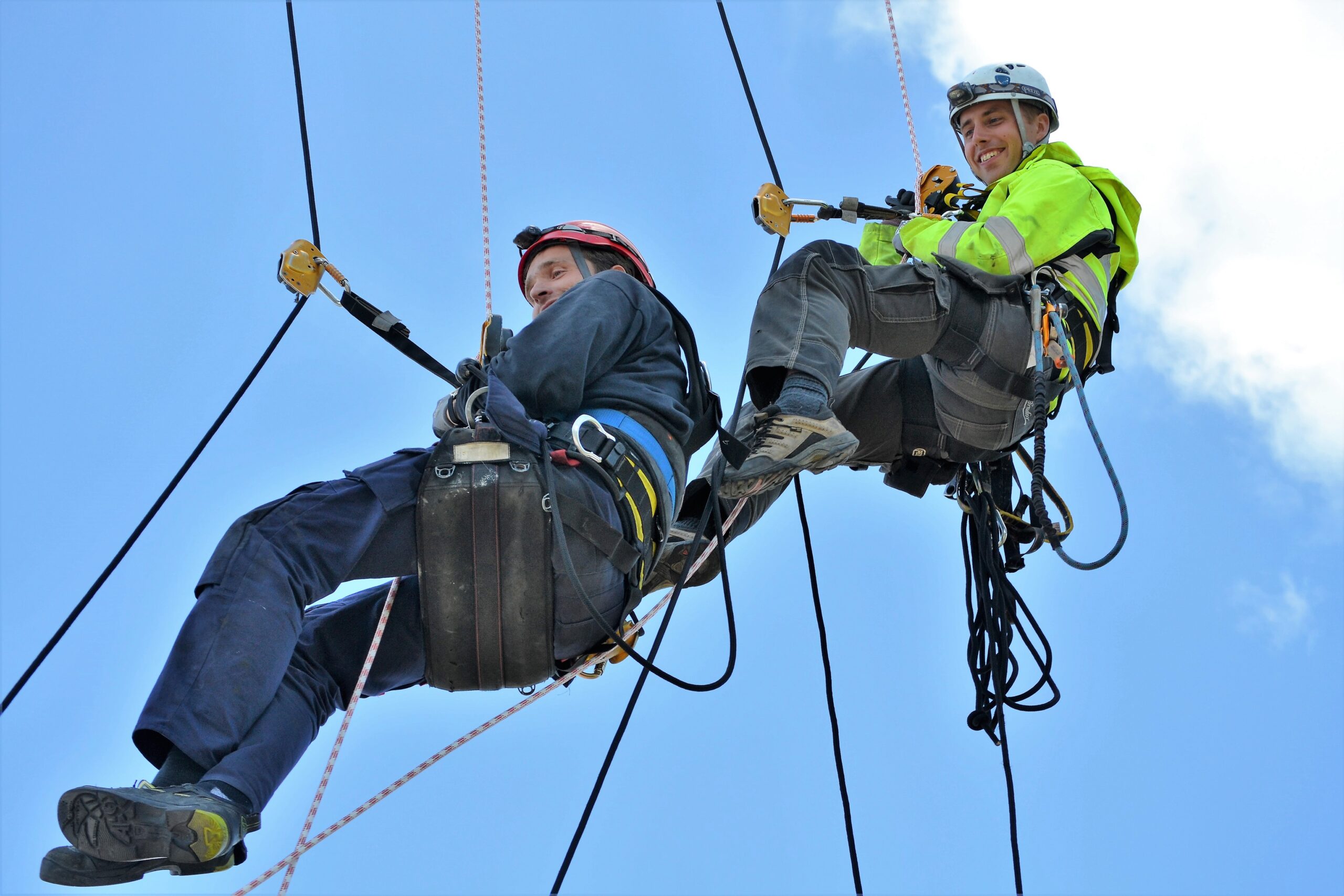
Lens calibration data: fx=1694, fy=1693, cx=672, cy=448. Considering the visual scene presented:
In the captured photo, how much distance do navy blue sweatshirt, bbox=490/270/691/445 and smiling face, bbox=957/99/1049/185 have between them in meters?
1.66

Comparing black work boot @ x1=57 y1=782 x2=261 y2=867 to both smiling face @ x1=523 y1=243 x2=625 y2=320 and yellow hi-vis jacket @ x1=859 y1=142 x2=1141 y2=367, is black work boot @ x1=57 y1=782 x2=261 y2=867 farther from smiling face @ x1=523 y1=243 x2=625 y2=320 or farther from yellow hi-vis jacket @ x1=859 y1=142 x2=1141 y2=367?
yellow hi-vis jacket @ x1=859 y1=142 x2=1141 y2=367

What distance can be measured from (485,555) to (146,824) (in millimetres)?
1178

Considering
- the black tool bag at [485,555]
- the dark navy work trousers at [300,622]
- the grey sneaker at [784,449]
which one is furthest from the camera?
the grey sneaker at [784,449]

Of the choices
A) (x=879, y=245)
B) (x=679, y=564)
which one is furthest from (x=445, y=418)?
(x=879, y=245)

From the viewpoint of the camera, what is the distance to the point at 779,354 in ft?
16.9

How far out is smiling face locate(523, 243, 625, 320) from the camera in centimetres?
536

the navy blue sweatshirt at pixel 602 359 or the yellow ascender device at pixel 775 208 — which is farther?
the yellow ascender device at pixel 775 208

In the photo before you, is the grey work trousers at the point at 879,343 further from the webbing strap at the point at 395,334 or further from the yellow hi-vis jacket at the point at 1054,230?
the webbing strap at the point at 395,334

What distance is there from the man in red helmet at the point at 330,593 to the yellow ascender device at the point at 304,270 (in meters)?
0.67

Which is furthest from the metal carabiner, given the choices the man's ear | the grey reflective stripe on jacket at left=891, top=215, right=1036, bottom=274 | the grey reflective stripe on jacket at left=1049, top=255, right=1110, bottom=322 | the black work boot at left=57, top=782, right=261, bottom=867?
the man's ear

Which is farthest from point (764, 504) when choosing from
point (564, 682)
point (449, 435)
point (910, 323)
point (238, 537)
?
point (238, 537)

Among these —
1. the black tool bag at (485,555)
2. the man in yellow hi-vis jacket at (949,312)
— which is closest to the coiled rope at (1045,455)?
the man in yellow hi-vis jacket at (949,312)

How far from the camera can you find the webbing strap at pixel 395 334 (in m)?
5.18

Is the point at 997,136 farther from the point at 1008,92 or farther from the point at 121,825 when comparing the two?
the point at 121,825
